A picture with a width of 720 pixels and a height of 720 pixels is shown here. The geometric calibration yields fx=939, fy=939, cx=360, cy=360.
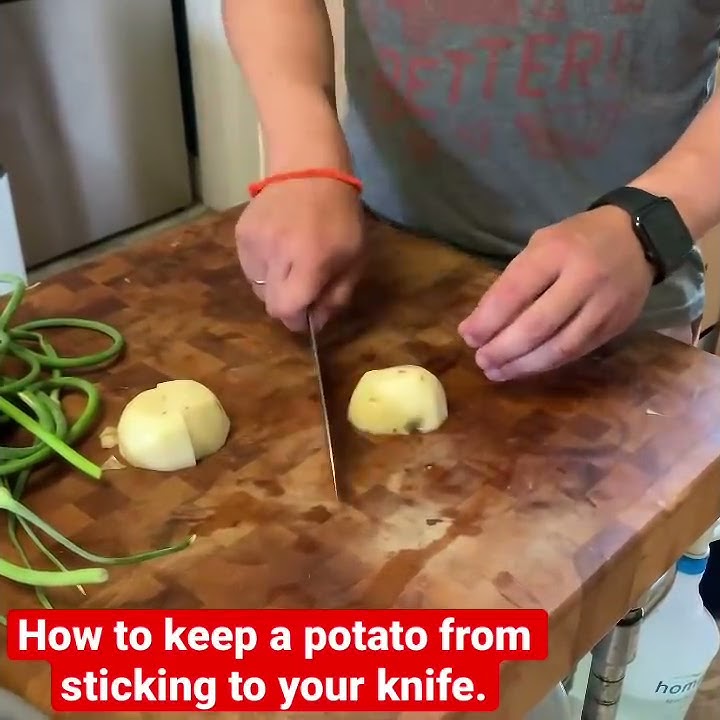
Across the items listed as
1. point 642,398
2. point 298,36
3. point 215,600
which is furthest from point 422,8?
point 215,600

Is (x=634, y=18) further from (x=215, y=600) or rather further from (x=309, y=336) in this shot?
(x=215, y=600)

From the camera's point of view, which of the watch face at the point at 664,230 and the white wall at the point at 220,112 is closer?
the watch face at the point at 664,230

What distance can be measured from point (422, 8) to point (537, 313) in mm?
288

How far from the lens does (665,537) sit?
0.53 metres

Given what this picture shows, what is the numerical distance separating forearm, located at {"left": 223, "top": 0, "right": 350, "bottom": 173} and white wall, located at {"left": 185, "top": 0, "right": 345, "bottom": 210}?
101 cm

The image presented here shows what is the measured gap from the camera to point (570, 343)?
0.59m

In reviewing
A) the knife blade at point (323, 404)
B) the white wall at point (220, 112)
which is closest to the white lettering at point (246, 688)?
the knife blade at point (323, 404)

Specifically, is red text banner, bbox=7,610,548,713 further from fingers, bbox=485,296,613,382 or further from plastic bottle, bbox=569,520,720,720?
plastic bottle, bbox=569,520,720,720

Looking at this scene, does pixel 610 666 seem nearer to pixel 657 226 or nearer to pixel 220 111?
pixel 657 226

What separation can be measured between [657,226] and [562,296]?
0.08 meters

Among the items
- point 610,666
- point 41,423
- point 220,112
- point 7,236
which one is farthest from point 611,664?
point 220,112

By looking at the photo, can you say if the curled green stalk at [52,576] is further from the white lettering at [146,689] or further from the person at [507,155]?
the person at [507,155]

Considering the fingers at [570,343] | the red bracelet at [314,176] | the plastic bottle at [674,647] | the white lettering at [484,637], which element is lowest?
the plastic bottle at [674,647]

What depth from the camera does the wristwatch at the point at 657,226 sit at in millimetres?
599
